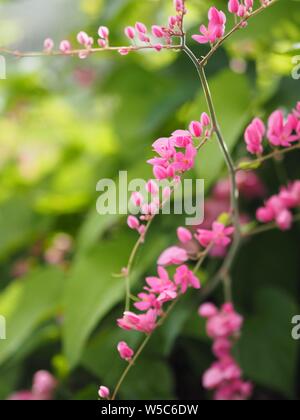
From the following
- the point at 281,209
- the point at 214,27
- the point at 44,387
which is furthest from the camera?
the point at 44,387

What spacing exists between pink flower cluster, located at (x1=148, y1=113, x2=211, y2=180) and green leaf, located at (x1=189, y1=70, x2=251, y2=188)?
A: 0.70 ft

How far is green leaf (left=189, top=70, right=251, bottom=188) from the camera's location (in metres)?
0.67

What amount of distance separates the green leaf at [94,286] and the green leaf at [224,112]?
0.40 feet

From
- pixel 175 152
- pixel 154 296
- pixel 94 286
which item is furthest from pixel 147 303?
pixel 94 286

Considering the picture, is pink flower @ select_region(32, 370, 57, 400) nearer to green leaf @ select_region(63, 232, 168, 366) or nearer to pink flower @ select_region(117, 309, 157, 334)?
green leaf @ select_region(63, 232, 168, 366)

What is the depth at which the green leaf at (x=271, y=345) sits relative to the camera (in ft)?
2.33

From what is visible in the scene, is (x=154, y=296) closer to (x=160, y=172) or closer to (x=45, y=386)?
(x=160, y=172)

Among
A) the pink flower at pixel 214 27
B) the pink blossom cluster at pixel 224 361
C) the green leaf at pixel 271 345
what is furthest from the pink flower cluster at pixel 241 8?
the green leaf at pixel 271 345

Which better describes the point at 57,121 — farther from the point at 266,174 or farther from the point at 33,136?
the point at 266,174

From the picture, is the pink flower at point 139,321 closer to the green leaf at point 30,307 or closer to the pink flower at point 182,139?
the pink flower at point 182,139

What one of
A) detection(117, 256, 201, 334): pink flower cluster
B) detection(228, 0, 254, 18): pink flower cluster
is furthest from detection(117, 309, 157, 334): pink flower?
detection(228, 0, 254, 18): pink flower cluster

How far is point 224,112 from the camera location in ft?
2.42

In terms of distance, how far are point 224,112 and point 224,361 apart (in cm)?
27

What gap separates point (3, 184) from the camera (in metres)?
1.20
